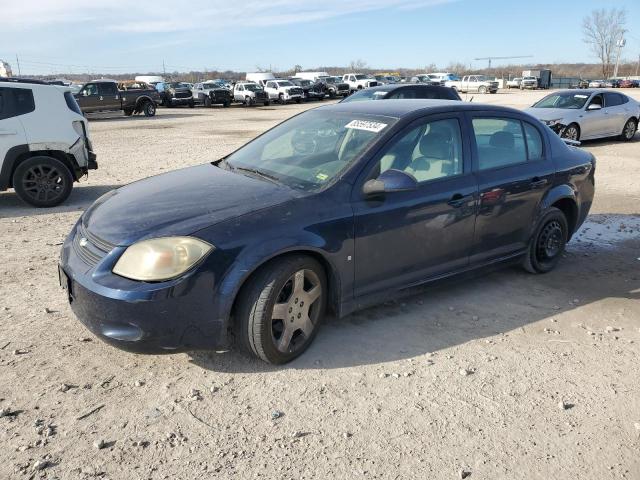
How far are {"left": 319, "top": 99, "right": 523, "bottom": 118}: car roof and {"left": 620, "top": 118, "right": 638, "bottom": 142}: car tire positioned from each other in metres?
13.3

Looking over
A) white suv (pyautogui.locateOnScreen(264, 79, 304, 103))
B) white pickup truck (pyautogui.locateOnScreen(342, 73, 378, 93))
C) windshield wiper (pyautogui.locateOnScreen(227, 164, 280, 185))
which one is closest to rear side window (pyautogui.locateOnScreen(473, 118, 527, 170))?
windshield wiper (pyautogui.locateOnScreen(227, 164, 280, 185))

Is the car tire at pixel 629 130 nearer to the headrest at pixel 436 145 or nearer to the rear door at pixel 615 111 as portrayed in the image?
the rear door at pixel 615 111

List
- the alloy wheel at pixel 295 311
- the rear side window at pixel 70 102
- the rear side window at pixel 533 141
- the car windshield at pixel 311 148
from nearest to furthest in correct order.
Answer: the alloy wheel at pixel 295 311
the car windshield at pixel 311 148
the rear side window at pixel 533 141
the rear side window at pixel 70 102

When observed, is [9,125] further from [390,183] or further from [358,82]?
[358,82]

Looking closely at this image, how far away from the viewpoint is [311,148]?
4277 millimetres

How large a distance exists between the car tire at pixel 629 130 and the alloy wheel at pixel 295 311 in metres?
15.4

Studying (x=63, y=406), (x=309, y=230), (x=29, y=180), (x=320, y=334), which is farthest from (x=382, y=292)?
(x=29, y=180)

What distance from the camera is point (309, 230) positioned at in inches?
136

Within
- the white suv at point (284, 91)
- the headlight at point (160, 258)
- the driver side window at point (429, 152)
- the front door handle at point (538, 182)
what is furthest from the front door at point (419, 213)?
the white suv at point (284, 91)

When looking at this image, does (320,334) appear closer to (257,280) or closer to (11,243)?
(257,280)

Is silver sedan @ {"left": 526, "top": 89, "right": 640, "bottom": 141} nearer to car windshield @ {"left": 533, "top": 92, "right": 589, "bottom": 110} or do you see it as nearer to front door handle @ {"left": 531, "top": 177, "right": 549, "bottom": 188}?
car windshield @ {"left": 533, "top": 92, "right": 589, "bottom": 110}

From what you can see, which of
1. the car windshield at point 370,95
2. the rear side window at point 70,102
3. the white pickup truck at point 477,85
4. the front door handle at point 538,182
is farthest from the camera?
the white pickup truck at point 477,85

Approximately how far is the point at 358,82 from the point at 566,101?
31046 mm

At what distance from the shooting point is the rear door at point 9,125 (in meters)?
7.55
